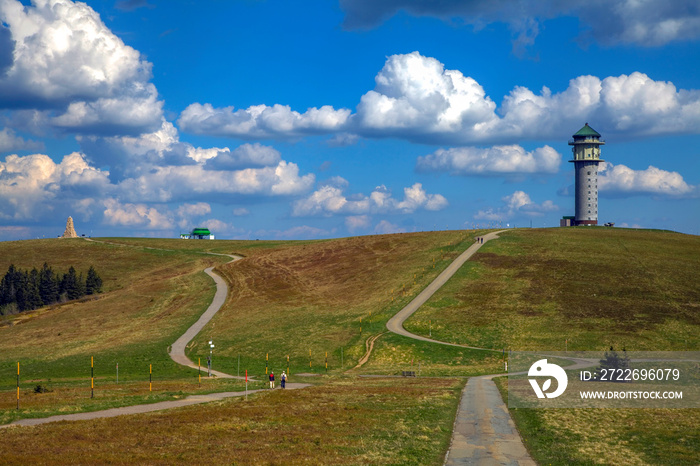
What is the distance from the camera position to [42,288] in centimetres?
14212

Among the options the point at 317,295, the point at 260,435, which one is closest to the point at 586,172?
the point at 317,295

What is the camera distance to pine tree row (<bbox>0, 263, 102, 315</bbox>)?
5458 inches

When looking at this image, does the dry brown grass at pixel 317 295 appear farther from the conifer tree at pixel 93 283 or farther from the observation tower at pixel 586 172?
the observation tower at pixel 586 172

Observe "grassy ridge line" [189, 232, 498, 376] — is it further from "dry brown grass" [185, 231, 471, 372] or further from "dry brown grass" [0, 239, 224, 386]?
"dry brown grass" [0, 239, 224, 386]

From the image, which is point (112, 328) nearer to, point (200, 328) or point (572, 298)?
point (200, 328)

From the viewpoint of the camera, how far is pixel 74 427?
32219 millimetres

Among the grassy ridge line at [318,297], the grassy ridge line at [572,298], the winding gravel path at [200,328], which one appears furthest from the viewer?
the grassy ridge line at [318,297]

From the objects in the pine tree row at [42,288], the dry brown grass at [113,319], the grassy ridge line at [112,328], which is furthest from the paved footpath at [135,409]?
the pine tree row at [42,288]

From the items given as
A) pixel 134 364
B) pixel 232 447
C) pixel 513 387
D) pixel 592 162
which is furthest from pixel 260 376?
pixel 592 162

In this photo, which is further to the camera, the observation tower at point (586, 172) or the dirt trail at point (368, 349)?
the observation tower at point (586, 172)

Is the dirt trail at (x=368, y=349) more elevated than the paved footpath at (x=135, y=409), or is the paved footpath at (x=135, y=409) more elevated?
the paved footpath at (x=135, y=409)

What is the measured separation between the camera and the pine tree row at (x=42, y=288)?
455 feet

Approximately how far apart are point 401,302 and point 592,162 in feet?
327

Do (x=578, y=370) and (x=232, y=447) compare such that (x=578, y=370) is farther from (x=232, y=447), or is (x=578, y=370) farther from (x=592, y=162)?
(x=592, y=162)
